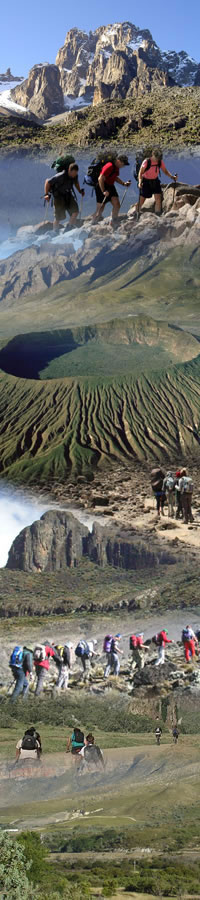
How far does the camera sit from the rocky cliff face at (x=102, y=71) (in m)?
62.9

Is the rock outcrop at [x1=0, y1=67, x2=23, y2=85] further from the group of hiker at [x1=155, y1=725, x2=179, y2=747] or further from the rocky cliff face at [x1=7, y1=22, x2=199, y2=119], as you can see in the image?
the group of hiker at [x1=155, y1=725, x2=179, y2=747]

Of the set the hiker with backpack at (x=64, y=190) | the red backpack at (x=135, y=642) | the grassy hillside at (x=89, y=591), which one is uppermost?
the hiker with backpack at (x=64, y=190)

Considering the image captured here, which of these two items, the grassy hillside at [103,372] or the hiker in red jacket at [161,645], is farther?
the grassy hillside at [103,372]

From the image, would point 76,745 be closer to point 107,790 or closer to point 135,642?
point 107,790

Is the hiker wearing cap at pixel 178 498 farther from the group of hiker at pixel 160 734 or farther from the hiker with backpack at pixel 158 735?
the hiker with backpack at pixel 158 735

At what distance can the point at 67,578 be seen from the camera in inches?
753

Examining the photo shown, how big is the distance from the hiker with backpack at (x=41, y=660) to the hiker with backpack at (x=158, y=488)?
402 centimetres

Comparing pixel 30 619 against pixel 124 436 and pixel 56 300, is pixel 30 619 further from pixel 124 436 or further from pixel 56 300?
pixel 56 300

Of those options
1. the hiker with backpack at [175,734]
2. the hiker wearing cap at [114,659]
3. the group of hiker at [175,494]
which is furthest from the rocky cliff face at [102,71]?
the hiker with backpack at [175,734]

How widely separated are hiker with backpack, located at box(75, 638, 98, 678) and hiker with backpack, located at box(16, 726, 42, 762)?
215cm

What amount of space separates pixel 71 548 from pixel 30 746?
5.19 meters

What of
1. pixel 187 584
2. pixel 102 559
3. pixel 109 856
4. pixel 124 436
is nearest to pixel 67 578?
Answer: pixel 102 559

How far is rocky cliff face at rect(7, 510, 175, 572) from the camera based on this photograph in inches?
753

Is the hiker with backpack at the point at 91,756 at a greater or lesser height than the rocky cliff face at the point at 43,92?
lesser
